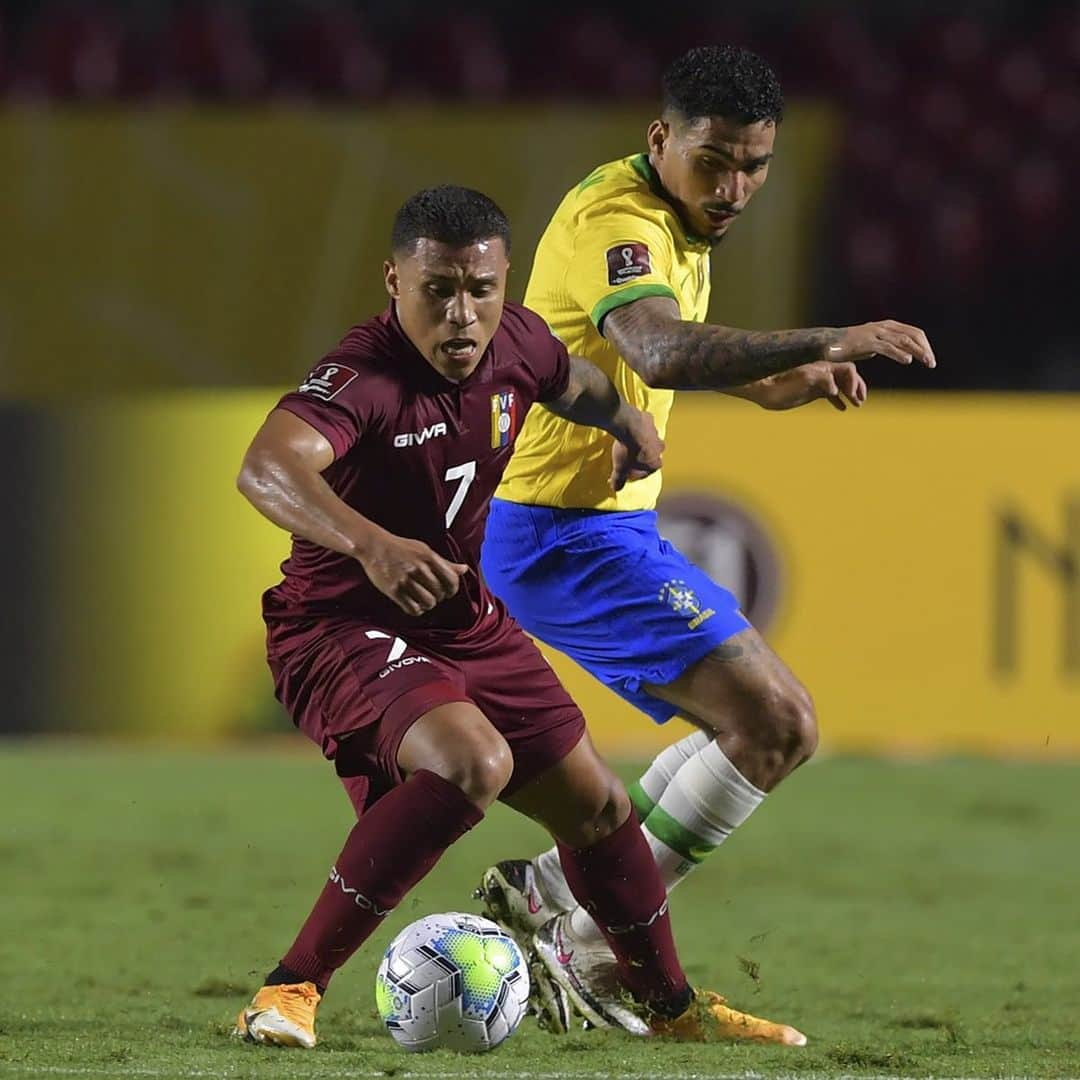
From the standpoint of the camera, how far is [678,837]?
506cm

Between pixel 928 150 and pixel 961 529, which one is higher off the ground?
pixel 928 150

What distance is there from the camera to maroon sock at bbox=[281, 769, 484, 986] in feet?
14.1

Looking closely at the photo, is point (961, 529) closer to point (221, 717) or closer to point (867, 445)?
point (867, 445)

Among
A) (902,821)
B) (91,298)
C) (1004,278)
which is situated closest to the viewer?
(902,821)

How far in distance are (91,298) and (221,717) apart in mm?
3447

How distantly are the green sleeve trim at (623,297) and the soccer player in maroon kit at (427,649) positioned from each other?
0.13 m

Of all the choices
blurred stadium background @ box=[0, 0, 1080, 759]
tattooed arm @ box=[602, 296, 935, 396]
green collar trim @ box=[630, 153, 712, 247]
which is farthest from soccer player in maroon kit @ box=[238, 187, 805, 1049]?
blurred stadium background @ box=[0, 0, 1080, 759]

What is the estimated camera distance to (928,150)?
1418cm

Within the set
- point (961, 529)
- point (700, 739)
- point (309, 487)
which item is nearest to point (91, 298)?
point (961, 529)

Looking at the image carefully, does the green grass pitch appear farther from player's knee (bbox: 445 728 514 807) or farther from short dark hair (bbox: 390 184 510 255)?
short dark hair (bbox: 390 184 510 255)

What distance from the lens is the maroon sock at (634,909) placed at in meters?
4.71

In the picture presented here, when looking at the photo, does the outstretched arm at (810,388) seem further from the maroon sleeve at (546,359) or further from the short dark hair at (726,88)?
the short dark hair at (726,88)

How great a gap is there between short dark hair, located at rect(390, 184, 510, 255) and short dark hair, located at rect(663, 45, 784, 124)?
2.17ft

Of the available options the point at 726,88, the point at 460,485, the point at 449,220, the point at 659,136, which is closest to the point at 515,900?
the point at 460,485
